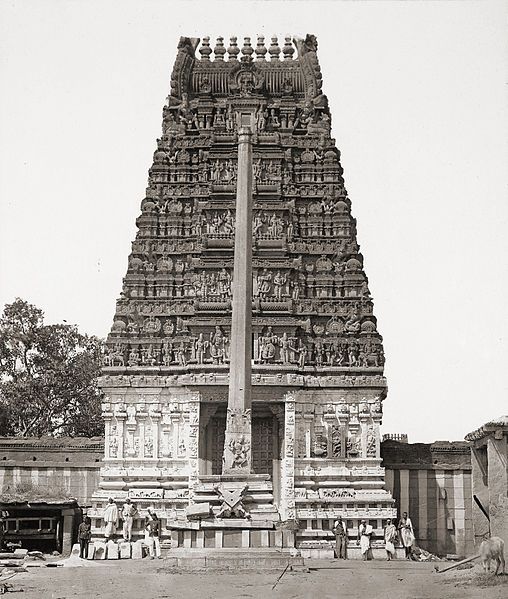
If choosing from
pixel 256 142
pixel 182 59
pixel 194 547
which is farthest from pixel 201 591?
pixel 182 59

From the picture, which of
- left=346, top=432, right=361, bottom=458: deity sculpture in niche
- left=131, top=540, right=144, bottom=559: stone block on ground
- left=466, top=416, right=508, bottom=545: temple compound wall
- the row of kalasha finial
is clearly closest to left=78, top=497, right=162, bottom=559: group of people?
left=131, top=540, right=144, bottom=559: stone block on ground

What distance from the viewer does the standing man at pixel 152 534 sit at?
113 feet

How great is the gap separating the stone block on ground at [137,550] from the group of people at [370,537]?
648 centimetres

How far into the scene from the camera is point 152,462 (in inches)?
1576

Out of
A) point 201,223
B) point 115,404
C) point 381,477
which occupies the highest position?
point 201,223

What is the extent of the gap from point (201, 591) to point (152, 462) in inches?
767

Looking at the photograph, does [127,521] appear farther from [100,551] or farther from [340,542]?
[340,542]

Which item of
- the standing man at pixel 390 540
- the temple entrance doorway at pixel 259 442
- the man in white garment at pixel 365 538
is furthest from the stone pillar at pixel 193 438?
the standing man at pixel 390 540

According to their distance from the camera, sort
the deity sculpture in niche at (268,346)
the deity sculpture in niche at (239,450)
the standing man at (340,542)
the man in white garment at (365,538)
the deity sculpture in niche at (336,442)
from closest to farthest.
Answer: the deity sculpture in niche at (239,450), the man in white garment at (365,538), the standing man at (340,542), the deity sculpture in niche at (336,442), the deity sculpture in niche at (268,346)

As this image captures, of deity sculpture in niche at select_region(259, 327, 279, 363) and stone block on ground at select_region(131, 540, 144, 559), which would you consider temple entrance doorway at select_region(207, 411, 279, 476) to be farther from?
stone block on ground at select_region(131, 540, 144, 559)

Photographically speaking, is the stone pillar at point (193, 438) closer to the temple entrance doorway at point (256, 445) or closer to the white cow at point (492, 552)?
the temple entrance doorway at point (256, 445)

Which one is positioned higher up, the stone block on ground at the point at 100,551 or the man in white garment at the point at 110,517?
the man in white garment at the point at 110,517

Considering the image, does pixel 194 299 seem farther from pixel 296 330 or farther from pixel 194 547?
pixel 194 547

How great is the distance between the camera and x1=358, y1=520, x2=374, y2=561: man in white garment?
36875mm
